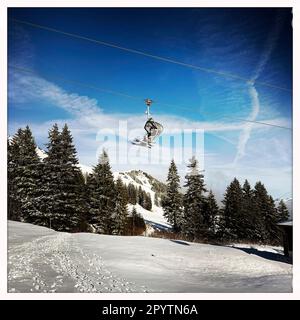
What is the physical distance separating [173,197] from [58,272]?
1680 cm

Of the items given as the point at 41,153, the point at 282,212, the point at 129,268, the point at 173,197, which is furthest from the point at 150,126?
the point at 282,212

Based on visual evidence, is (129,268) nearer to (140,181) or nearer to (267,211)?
(267,211)

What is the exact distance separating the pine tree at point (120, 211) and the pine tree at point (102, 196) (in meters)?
0.30

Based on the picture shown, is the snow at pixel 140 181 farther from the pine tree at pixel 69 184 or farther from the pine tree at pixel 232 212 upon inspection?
the pine tree at pixel 69 184

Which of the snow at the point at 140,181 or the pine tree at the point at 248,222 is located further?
the snow at the point at 140,181

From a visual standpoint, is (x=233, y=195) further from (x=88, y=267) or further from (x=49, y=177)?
(x=88, y=267)

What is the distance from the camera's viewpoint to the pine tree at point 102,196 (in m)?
21.1

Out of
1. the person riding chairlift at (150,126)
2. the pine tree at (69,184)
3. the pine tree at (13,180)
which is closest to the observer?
the person riding chairlift at (150,126)

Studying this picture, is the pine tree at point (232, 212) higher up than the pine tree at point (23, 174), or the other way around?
the pine tree at point (23, 174)

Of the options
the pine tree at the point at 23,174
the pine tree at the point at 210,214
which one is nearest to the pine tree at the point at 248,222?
the pine tree at the point at 210,214

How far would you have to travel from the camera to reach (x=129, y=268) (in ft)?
30.5
